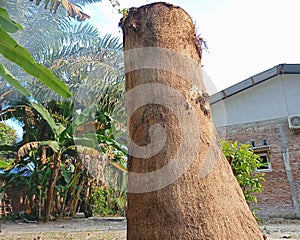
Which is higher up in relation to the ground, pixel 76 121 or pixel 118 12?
pixel 76 121

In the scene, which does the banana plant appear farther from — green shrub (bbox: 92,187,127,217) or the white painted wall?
the white painted wall

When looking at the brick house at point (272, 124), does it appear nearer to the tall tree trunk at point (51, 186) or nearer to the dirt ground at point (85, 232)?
the dirt ground at point (85, 232)

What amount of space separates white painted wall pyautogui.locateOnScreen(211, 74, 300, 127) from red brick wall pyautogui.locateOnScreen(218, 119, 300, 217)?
264mm

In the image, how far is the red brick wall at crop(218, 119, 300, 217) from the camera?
6.70m

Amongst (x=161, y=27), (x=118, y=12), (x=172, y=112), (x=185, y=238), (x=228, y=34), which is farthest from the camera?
(x=228, y=34)

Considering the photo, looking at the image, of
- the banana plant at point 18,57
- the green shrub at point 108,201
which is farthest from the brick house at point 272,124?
the banana plant at point 18,57

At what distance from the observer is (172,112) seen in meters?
1.18

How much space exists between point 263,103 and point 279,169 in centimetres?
182

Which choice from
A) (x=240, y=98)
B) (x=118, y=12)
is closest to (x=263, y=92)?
(x=240, y=98)

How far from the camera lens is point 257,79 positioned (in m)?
7.52

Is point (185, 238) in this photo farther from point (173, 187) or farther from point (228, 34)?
point (228, 34)

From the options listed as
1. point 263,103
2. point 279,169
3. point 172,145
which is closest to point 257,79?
point 263,103

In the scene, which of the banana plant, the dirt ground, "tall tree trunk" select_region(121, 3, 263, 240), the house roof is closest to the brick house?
the house roof

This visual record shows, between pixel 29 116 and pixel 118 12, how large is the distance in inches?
273
